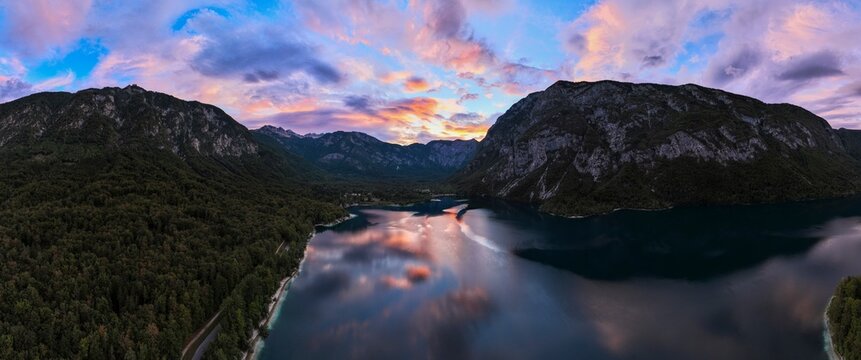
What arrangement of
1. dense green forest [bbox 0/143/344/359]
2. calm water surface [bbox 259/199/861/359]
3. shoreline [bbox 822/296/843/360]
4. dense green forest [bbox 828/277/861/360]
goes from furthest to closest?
calm water surface [bbox 259/199/861/359], dense green forest [bbox 0/143/344/359], shoreline [bbox 822/296/843/360], dense green forest [bbox 828/277/861/360]

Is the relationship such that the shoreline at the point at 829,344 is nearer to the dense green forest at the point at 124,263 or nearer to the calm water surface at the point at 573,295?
the calm water surface at the point at 573,295

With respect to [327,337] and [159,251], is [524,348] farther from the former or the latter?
[159,251]

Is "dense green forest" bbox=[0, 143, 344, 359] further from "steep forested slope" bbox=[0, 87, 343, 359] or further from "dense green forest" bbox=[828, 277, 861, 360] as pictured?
"dense green forest" bbox=[828, 277, 861, 360]

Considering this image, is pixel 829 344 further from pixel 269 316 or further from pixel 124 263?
pixel 124 263

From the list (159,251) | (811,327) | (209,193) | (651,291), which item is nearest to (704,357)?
(811,327)

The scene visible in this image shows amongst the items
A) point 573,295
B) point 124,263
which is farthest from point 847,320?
point 124,263

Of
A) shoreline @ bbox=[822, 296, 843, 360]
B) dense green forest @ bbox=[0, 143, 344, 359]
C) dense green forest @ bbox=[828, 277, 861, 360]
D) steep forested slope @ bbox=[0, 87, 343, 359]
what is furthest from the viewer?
steep forested slope @ bbox=[0, 87, 343, 359]

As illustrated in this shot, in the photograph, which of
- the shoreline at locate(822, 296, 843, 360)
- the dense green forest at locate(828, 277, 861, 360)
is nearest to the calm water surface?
the shoreline at locate(822, 296, 843, 360)

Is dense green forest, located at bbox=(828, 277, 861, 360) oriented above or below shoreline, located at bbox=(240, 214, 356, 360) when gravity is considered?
above
